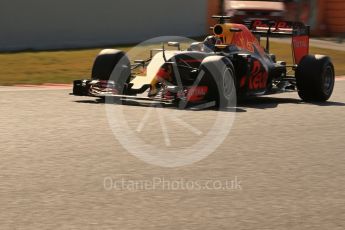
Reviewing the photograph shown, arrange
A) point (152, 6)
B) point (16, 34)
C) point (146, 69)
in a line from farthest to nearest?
point (152, 6) < point (16, 34) < point (146, 69)

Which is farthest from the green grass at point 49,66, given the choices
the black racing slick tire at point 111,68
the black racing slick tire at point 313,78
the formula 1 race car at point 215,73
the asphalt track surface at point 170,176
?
the asphalt track surface at point 170,176

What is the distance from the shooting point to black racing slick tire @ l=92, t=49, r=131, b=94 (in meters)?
11.1

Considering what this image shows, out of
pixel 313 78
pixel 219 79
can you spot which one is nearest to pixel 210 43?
pixel 219 79

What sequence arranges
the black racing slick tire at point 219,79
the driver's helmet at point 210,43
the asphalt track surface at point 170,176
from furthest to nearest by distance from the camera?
the driver's helmet at point 210,43
the black racing slick tire at point 219,79
the asphalt track surface at point 170,176

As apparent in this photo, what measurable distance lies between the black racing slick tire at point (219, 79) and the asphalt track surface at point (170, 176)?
35 cm

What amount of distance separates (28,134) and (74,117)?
1.36 metres

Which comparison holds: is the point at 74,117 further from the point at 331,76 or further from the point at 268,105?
the point at 331,76

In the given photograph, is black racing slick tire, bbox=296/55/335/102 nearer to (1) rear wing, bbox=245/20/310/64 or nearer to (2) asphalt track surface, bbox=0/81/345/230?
(1) rear wing, bbox=245/20/310/64

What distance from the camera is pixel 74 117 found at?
9344 mm

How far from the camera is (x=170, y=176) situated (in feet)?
20.3

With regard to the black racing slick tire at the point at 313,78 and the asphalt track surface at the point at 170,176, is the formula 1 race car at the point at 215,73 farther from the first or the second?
the asphalt track surface at the point at 170,176

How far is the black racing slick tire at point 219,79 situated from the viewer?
33.1 ft

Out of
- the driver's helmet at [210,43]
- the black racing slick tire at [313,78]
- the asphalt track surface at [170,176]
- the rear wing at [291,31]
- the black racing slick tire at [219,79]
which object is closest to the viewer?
the asphalt track surface at [170,176]

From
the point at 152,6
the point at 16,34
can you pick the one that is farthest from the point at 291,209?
the point at 152,6
